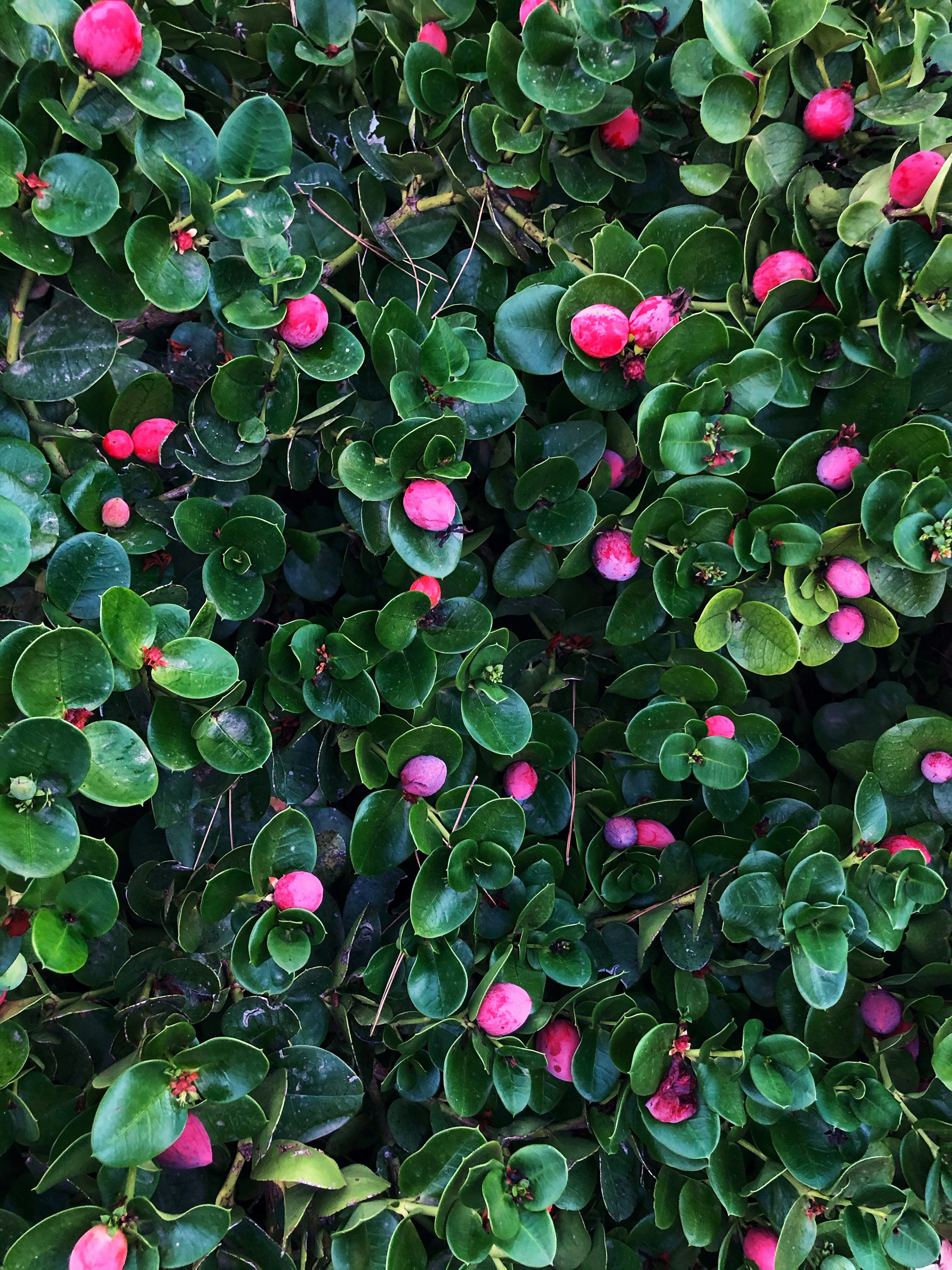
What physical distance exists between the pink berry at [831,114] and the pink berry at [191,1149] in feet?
4.86

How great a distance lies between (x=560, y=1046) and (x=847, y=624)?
693 mm

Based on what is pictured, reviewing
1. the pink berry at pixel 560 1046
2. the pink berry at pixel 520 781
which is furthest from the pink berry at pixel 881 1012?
the pink berry at pixel 520 781

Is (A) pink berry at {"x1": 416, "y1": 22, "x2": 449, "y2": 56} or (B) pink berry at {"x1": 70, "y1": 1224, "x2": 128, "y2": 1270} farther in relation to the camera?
(A) pink berry at {"x1": 416, "y1": 22, "x2": 449, "y2": 56}

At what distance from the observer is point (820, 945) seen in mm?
1055

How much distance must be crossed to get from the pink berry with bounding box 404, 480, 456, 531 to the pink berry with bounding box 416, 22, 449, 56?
0.65 meters

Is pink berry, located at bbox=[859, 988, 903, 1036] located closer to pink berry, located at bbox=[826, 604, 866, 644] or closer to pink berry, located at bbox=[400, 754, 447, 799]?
pink berry, located at bbox=[826, 604, 866, 644]

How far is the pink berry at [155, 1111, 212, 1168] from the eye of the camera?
969 millimetres

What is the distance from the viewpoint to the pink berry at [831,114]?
112 centimetres

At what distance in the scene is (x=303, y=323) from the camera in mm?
1053

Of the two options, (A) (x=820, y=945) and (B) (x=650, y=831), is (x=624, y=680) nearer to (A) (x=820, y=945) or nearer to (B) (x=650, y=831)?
(B) (x=650, y=831)

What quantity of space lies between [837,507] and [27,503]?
1.00m

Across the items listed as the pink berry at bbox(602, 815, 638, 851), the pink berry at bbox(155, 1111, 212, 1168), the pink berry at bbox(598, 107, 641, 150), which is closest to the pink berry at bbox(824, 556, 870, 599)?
the pink berry at bbox(602, 815, 638, 851)

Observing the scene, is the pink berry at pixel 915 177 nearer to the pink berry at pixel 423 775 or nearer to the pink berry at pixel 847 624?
the pink berry at pixel 847 624

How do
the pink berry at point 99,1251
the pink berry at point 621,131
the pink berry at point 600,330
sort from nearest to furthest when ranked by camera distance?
the pink berry at point 99,1251
the pink berry at point 600,330
the pink berry at point 621,131
